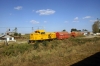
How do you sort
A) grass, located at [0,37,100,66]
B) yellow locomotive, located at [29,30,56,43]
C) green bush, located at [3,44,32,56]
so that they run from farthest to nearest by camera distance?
yellow locomotive, located at [29,30,56,43], green bush, located at [3,44,32,56], grass, located at [0,37,100,66]

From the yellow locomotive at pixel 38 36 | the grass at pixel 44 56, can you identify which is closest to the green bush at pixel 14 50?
the grass at pixel 44 56

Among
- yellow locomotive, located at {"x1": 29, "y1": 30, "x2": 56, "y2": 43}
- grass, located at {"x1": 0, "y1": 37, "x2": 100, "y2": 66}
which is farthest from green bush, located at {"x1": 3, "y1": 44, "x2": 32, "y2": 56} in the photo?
yellow locomotive, located at {"x1": 29, "y1": 30, "x2": 56, "y2": 43}

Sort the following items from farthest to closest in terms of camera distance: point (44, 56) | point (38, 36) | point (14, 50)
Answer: point (38, 36), point (14, 50), point (44, 56)

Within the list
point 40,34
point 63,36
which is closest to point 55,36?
point 63,36

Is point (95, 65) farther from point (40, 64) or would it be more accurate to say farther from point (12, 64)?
point (12, 64)

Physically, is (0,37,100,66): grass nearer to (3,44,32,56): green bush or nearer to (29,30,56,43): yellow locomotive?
(3,44,32,56): green bush

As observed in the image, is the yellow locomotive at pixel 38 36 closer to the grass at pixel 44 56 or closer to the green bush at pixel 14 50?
the green bush at pixel 14 50

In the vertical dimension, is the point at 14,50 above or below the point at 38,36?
below

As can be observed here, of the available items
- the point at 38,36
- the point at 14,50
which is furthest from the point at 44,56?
the point at 38,36

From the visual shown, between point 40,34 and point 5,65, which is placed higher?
point 40,34

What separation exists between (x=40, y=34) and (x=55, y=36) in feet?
25.8

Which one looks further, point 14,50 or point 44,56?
point 14,50

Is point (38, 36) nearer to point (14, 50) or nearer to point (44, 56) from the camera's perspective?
point (14, 50)

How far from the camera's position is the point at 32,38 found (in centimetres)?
2652
